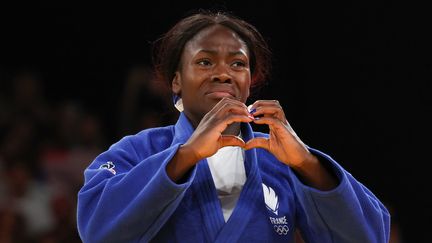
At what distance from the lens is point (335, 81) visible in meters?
5.93

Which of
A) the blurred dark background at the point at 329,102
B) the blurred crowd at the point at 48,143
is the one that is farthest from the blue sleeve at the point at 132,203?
the blurred dark background at the point at 329,102

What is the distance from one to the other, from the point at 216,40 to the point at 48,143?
3457 millimetres

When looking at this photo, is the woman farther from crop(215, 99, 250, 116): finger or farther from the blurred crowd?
the blurred crowd

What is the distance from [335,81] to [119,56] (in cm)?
170

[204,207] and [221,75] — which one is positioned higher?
[221,75]

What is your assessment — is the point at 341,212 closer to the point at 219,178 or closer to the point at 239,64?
the point at 219,178

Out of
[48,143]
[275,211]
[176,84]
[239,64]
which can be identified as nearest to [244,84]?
[239,64]

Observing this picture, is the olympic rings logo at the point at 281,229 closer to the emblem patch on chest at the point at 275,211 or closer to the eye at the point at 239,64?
the emblem patch on chest at the point at 275,211

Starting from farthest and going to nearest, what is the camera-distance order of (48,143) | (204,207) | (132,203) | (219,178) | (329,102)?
(329,102), (48,143), (219,178), (204,207), (132,203)

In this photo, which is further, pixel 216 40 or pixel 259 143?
pixel 216 40

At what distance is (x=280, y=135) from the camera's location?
88.4 inches

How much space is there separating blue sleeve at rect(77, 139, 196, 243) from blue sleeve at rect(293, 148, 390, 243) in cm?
34

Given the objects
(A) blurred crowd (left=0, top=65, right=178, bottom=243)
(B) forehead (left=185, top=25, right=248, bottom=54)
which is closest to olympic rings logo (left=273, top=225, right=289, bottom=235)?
(B) forehead (left=185, top=25, right=248, bottom=54)

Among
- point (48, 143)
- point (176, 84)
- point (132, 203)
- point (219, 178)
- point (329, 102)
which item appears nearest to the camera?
point (132, 203)
